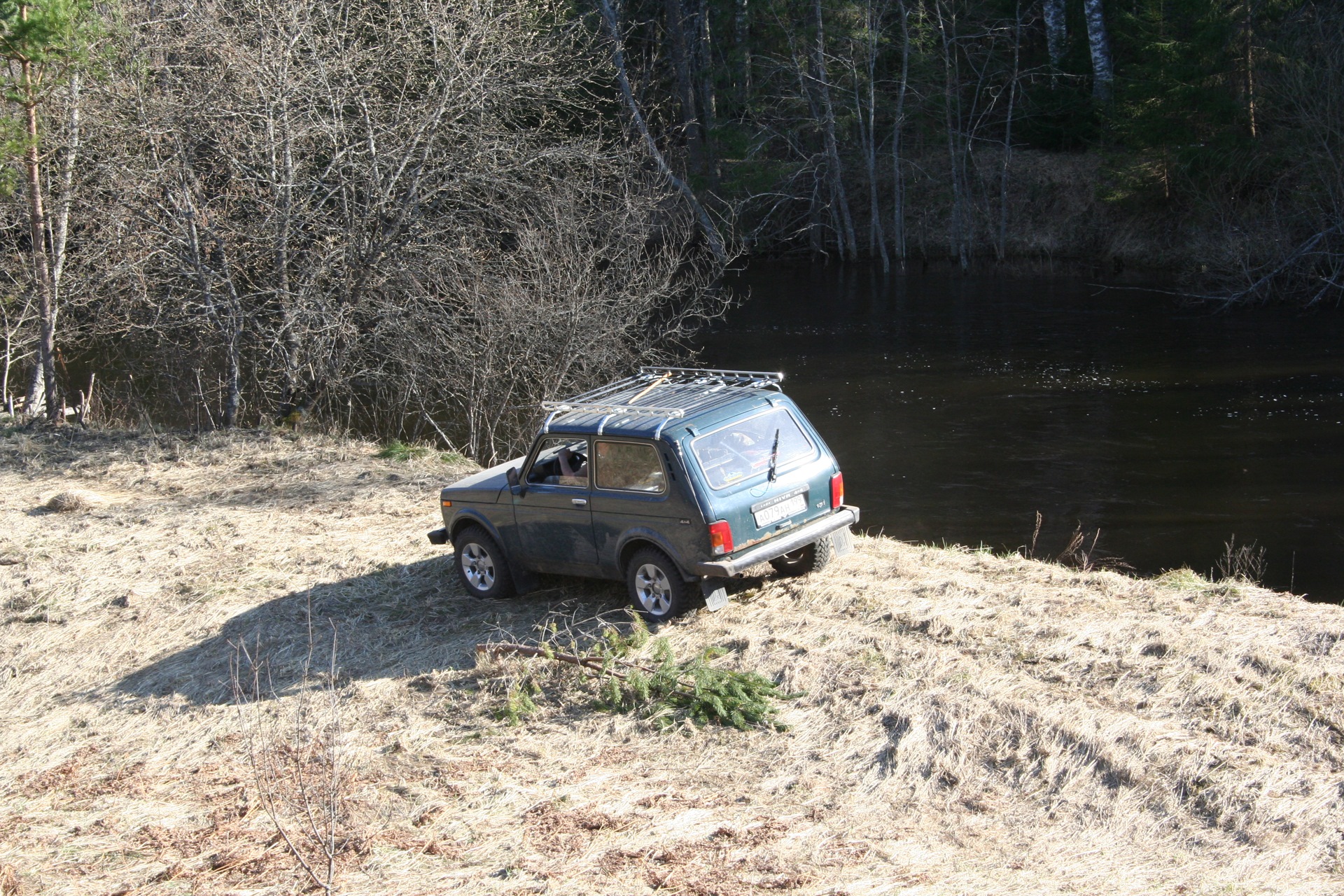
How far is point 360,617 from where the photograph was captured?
9.59 metres

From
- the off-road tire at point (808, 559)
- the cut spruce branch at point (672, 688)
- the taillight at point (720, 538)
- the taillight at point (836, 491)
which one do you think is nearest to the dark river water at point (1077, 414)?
the off-road tire at point (808, 559)

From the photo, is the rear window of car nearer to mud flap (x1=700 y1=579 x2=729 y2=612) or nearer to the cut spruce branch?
mud flap (x1=700 y1=579 x2=729 y2=612)

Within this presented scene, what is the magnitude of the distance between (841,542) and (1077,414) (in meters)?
11.4

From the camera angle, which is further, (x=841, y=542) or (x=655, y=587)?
(x=841, y=542)

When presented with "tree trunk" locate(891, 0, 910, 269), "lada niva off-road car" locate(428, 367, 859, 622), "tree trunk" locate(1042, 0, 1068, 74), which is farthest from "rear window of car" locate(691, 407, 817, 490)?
"tree trunk" locate(1042, 0, 1068, 74)

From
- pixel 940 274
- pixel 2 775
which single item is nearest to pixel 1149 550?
pixel 2 775

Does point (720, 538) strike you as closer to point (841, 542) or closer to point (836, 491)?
point (836, 491)

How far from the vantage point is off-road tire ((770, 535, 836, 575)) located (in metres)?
9.02

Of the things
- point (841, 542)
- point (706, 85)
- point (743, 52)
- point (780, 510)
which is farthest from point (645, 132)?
point (706, 85)

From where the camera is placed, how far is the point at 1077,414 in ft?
63.1

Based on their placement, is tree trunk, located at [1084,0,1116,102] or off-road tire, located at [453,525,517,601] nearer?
off-road tire, located at [453,525,517,601]

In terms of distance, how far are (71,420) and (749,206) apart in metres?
21.4

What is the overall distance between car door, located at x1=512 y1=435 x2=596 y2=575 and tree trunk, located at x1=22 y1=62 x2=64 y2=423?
1025 cm

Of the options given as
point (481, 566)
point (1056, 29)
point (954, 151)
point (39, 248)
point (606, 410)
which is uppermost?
point (1056, 29)
